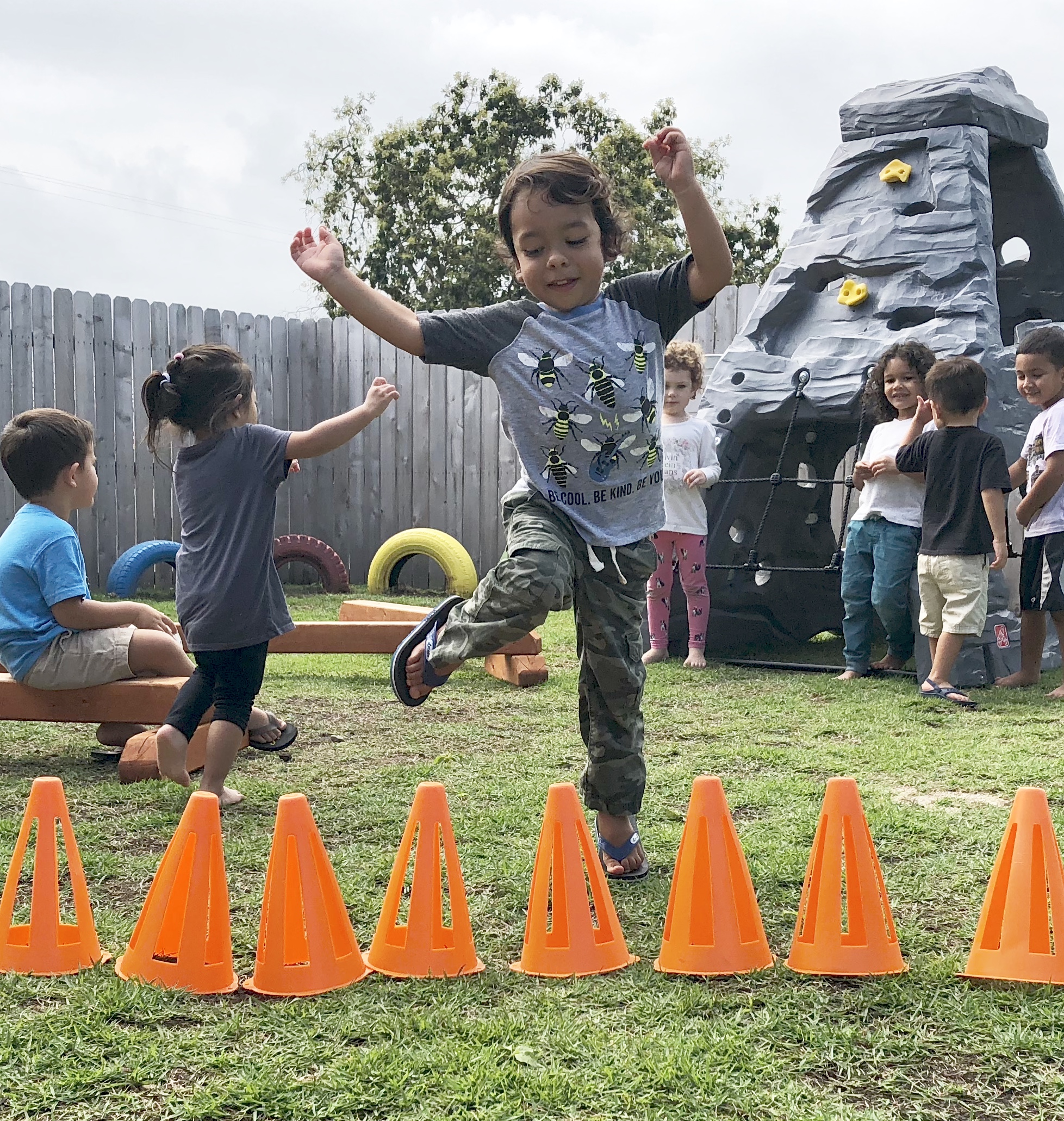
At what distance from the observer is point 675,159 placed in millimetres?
2867

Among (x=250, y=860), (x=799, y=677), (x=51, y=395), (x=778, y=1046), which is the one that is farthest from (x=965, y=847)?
(x=51, y=395)

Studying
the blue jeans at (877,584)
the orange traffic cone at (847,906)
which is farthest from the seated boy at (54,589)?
the blue jeans at (877,584)

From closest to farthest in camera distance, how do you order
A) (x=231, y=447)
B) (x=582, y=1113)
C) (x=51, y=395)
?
(x=582, y=1113) → (x=231, y=447) → (x=51, y=395)

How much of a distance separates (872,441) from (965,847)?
12.2 ft

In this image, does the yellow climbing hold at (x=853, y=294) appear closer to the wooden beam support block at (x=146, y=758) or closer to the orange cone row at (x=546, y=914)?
the wooden beam support block at (x=146, y=758)

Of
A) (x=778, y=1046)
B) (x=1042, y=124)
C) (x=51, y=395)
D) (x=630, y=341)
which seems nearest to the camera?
(x=778, y=1046)

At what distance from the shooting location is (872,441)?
6.64m

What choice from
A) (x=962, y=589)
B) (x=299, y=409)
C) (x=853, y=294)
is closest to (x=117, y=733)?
(x=962, y=589)

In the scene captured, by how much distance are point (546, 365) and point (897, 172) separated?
17.1ft

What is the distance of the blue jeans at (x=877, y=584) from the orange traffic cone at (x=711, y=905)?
4.24 metres

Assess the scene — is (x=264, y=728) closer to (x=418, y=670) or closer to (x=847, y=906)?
(x=418, y=670)

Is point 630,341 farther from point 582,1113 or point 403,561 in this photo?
point 403,561

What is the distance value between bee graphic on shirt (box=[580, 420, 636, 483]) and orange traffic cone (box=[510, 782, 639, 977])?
0.86m

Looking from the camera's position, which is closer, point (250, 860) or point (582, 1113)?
point (582, 1113)
